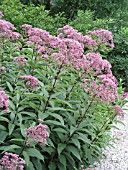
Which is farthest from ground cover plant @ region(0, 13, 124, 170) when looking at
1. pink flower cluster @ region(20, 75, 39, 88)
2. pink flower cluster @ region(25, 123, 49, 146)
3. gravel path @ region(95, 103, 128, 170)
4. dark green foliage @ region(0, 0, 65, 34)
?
dark green foliage @ region(0, 0, 65, 34)

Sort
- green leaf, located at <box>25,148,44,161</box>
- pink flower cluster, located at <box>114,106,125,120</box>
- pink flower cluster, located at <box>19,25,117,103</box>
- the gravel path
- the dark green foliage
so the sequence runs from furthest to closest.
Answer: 1. the dark green foliage
2. the gravel path
3. pink flower cluster, located at <box>114,106,125,120</box>
4. pink flower cluster, located at <box>19,25,117,103</box>
5. green leaf, located at <box>25,148,44,161</box>

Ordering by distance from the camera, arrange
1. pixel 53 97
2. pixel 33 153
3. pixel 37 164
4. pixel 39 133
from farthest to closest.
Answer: pixel 53 97, pixel 37 164, pixel 33 153, pixel 39 133

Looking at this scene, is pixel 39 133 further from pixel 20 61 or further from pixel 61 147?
pixel 20 61

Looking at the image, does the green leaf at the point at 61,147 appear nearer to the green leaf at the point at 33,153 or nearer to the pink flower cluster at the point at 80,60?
the green leaf at the point at 33,153

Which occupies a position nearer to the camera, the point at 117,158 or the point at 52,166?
the point at 52,166

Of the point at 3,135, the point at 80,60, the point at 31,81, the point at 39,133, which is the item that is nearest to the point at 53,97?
the point at 31,81

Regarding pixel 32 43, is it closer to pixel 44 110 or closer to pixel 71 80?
pixel 71 80

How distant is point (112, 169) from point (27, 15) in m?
4.57

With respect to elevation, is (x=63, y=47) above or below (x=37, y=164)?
above

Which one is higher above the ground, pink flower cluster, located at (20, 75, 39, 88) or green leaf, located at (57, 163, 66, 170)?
pink flower cluster, located at (20, 75, 39, 88)

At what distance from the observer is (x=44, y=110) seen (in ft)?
10.8

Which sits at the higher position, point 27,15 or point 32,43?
point 32,43

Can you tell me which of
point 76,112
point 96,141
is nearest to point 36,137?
point 76,112

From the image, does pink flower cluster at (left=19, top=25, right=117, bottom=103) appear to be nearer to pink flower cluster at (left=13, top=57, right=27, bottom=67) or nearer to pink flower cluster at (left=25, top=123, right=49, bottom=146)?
pink flower cluster at (left=13, top=57, right=27, bottom=67)
